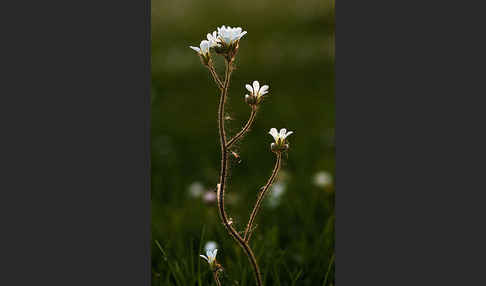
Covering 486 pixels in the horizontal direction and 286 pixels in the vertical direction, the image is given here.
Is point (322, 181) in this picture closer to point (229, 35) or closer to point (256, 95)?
point (256, 95)

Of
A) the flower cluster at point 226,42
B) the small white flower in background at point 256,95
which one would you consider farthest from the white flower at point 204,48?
the small white flower in background at point 256,95

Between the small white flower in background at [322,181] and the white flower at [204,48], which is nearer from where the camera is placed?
the white flower at [204,48]

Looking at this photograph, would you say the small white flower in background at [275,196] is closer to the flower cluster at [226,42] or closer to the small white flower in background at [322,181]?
the small white flower in background at [322,181]

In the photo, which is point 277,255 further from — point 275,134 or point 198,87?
point 198,87

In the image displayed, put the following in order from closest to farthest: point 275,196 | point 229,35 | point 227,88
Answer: point 229,35
point 227,88
point 275,196

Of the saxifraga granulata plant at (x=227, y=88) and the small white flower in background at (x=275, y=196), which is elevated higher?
the saxifraga granulata plant at (x=227, y=88)

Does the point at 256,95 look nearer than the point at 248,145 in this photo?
Yes

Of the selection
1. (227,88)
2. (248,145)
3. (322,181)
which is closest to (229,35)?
(227,88)

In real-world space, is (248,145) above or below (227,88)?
below
